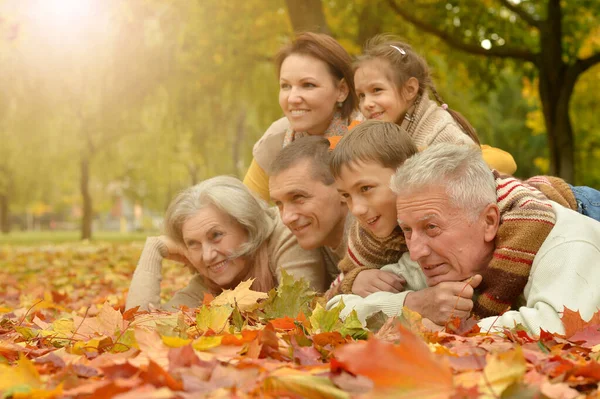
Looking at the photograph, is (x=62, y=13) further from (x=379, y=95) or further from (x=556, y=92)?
(x=379, y=95)

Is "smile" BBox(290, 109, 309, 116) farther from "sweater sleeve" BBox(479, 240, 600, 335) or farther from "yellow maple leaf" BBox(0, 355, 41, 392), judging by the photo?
"yellow maple leaf" BBox(0, 355, 41, 392)

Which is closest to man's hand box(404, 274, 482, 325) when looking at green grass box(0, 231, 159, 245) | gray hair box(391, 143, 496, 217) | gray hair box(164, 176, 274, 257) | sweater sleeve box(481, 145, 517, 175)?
gray hair box(391, 143, 496, 217)

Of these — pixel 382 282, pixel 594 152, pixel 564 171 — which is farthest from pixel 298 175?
pixel 594 152

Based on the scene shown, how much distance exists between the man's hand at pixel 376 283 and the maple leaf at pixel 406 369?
165 centimetres

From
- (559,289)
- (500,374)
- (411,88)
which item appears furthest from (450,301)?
(411,88)

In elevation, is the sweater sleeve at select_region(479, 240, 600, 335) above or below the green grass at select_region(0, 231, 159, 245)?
above

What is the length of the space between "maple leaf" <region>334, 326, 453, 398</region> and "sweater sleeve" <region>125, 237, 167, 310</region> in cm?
289

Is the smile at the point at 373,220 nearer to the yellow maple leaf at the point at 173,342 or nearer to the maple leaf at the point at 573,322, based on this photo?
the maple leaf at the point at 573,322

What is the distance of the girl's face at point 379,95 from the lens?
4340 millimetres

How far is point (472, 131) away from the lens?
14.4ft

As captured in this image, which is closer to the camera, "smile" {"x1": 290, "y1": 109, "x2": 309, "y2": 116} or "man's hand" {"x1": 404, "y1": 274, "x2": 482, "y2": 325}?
"man's hand" {"x1": 404, "y1": 274, "x2": 482, "y2": 325}

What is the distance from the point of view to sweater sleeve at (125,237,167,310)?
4.38 metres

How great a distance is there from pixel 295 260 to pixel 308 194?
0.47m

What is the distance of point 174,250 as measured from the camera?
450 cm
